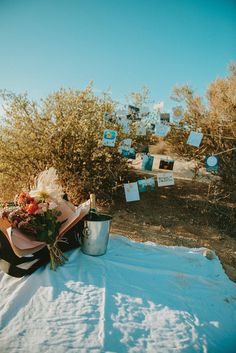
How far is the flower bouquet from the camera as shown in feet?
6.83

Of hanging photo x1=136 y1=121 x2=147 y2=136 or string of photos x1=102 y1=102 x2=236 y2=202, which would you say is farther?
hanging photo x1=136 y1=121 x2=147 y2=136

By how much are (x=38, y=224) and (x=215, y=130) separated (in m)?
3.43

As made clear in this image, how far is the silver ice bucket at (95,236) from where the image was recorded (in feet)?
7.80

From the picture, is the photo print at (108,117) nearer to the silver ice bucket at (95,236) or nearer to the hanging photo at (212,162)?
the hanging photo at (212,162)

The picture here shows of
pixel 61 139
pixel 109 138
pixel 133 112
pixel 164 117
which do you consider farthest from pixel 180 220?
pixel 61 139

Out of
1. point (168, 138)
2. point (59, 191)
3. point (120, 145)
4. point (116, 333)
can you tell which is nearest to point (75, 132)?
point (120, 145)

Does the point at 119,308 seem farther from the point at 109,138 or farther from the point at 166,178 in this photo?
the point at 109,138

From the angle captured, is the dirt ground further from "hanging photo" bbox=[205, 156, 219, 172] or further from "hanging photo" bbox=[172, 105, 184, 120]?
"hanging photo" bbox=[172, 105, 184, 120]

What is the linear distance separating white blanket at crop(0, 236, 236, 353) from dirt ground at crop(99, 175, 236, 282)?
1371 millimetres

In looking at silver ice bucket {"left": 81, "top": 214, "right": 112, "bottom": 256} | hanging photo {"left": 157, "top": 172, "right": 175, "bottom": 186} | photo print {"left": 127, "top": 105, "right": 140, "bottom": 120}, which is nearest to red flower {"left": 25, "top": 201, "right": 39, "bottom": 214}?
silver ice bucket {"left": 81, "top": 214, "right": 112, "bottom": 256}

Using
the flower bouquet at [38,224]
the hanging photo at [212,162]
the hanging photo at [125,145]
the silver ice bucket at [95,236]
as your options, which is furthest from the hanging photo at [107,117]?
the silver ice bucket at [95,236]

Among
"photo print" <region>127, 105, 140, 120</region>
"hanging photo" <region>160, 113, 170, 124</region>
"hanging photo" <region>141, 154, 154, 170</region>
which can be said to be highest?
"photo print" <region>127, 105, 140, 120</region>

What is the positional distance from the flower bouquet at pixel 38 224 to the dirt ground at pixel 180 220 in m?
1.81

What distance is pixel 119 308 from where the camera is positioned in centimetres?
179
